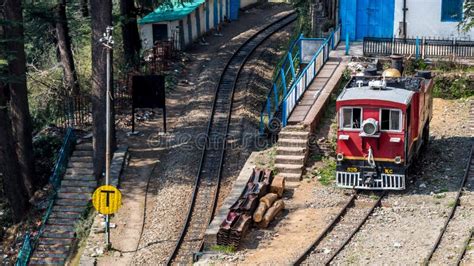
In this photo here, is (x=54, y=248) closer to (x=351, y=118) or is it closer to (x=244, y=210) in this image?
(x=244, y=210)

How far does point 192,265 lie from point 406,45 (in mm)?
17084

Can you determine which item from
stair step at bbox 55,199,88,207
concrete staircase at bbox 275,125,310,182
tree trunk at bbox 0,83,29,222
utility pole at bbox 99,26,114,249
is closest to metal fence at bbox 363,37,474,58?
concrete staircase at bbox 275,125,310,182

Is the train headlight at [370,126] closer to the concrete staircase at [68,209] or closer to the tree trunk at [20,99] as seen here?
the concrete staircase at [68,209]

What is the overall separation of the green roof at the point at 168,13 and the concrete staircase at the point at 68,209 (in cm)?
1600

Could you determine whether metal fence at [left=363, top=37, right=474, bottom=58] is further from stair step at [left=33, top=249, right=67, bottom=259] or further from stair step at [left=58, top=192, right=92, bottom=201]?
stair step at [left=33, top=249, right=67, bottom=259]

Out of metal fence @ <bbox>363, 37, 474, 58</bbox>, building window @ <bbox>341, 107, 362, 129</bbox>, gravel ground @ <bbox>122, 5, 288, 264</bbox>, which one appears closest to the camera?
gravel ground @ <bbox>122, 5, 288, 264</bbox>

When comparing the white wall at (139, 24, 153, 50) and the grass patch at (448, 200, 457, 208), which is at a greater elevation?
the white wall at (139, 24, 153, 50)

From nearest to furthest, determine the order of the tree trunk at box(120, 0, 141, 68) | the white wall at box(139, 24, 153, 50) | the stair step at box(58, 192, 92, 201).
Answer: the stair step at box(58, 192, 92, 201) < the tree trunk at box(120, 0, 141, 68) < the white wall at box(139, 24, 153, 50)

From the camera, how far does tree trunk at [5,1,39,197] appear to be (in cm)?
2905

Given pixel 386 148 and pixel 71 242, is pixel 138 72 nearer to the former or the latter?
pixel 71 242

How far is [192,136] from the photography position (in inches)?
1258

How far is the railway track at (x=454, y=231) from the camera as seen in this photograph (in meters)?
21.0

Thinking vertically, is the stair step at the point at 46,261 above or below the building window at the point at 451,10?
below

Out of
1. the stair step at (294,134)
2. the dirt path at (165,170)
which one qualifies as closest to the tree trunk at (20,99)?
the dirt path at (165,170)
